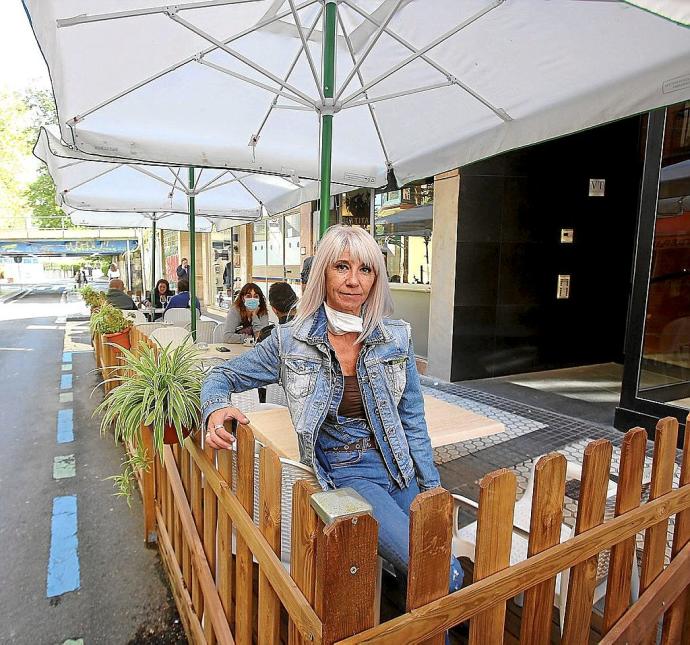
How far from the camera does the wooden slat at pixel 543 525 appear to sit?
1.31m

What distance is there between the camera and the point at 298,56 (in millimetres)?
3566

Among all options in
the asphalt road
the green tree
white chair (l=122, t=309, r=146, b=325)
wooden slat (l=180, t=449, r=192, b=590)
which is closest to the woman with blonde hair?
wooden slat (l=180, t=449, r=192, b=590)

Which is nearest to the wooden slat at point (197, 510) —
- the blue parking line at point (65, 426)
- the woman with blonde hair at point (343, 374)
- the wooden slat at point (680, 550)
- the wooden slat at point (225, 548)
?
the wooden slat at point (225, 548)

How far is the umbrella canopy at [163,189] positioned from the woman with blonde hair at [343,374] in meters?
3.36

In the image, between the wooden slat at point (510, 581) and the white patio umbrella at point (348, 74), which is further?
the white patio umbrella at point (348, 74)

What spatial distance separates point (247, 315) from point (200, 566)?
366 cm

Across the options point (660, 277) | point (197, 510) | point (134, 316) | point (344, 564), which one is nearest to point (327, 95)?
point (197, 510)

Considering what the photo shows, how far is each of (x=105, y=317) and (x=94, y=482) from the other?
1.99 metres

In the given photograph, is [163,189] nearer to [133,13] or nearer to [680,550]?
[133,13]

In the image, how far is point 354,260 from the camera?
182 centimetres

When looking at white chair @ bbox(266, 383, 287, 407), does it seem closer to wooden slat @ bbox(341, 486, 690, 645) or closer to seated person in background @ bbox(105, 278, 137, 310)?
wooden slat @ bbox(341, 486, 690, 645)

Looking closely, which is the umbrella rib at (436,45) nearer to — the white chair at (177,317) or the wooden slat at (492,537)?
the wooden slat at (492,537)

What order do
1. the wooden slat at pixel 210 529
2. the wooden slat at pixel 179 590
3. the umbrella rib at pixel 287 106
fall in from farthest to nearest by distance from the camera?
the umbrella rib at pixel 287 106, the wooden slat at pixel 179 590, the wooden slat at pixel 210 529

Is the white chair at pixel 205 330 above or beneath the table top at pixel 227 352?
beneath
